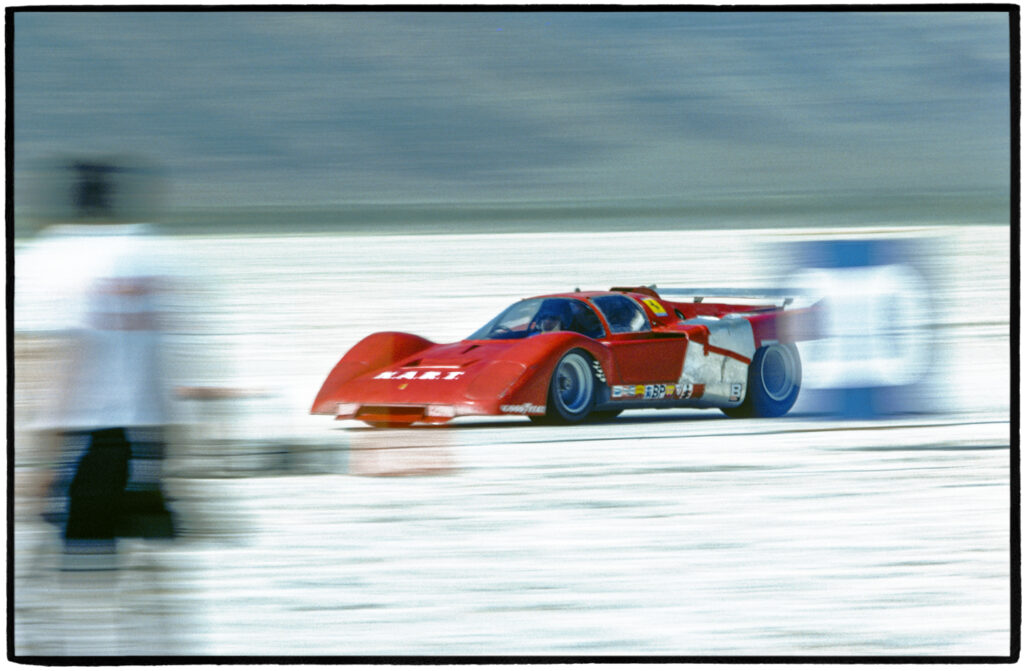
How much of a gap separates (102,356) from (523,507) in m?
2.04

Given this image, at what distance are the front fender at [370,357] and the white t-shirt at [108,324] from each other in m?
1.85

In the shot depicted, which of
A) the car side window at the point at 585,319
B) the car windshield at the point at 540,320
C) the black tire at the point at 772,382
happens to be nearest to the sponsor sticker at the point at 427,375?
the car windshield at the point at 540,320

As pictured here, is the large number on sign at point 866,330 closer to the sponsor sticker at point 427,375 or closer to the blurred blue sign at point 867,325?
the blurred blue sign at point 867,325

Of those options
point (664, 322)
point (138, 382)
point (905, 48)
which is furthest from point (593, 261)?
point (138, 382)

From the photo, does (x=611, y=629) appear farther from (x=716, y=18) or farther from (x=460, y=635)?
(x=716, y=18)

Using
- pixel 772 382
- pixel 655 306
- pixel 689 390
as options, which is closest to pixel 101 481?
pixel 655 306

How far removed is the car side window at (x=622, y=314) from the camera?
541 centimetres

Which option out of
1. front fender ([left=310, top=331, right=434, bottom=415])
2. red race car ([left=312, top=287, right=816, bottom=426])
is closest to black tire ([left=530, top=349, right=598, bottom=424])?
red race car ([left=312, top=287, right=816, bottom=426])

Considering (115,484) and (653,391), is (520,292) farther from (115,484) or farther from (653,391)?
(115,484)

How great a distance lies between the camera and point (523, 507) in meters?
5.05

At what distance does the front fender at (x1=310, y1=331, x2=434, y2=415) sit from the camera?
5.38 metres

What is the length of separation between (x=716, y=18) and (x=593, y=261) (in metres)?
1.10

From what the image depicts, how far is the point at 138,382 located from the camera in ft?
11.5

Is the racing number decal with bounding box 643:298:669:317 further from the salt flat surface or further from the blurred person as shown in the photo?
the blurred person
